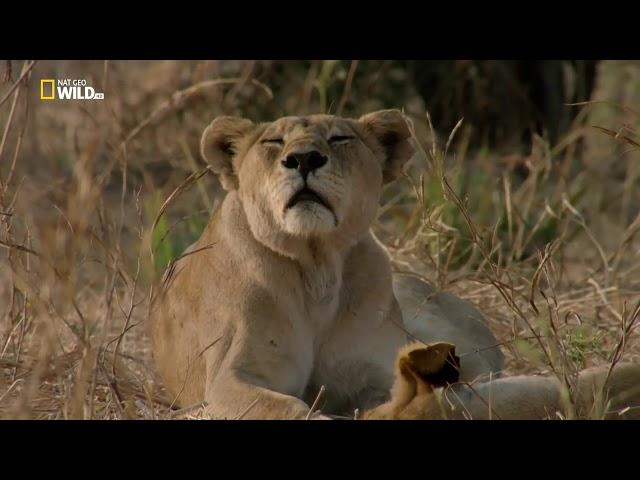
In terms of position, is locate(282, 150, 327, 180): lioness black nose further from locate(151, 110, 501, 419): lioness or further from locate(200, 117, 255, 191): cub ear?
locate(200, 117, 255, 191): cub ear

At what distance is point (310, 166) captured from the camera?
4.82 meters

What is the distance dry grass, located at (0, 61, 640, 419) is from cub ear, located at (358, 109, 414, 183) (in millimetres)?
138

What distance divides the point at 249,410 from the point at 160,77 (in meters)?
6.89

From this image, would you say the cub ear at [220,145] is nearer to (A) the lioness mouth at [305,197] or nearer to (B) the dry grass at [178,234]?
(B) the dry grass at [178,234]

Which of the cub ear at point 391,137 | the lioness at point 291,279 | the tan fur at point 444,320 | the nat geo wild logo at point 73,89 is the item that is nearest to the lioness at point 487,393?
the lioness at point 291,279

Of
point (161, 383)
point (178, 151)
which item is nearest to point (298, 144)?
point (161, 383)

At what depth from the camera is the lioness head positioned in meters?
4.81

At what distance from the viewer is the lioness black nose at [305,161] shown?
15.8ft

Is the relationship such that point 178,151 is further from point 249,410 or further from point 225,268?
point 249,410

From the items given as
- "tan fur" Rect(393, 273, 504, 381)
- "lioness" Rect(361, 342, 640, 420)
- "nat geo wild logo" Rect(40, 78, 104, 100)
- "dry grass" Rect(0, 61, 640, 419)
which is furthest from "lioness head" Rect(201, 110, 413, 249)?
"nat geo wild logo" Rect(40, 78, 104, 100)

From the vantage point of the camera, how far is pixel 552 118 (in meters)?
11.0

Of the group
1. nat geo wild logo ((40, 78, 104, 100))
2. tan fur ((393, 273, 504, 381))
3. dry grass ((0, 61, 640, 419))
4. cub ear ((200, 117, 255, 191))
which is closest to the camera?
dry grass ((0, 61, 640, 419))

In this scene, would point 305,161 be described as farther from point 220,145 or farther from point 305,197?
point 220,145

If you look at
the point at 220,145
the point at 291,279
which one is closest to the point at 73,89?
the point at 220,145
